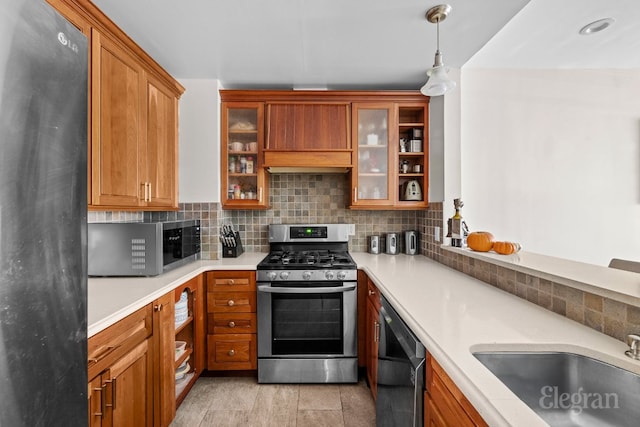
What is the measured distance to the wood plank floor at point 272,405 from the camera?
6.24 feet

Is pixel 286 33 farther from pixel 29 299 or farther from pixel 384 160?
pixel 29 299

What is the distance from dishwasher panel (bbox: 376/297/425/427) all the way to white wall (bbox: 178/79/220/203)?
1.75 m

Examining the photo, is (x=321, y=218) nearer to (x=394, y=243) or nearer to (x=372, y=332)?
(x=394, y=243)

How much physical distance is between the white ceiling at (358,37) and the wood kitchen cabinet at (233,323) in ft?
5.16

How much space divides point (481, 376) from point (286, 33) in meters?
1.96

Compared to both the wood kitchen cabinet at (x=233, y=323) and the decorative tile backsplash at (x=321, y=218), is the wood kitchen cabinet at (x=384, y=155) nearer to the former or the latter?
the decorative tile backsplash at (x=321, y=218)

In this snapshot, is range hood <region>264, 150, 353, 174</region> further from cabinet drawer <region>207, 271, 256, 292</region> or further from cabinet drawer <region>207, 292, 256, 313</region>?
cabinet drawer <region>207, 292, 256, 313</region>

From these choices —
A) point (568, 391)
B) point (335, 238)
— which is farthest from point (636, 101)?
point (568, 391)

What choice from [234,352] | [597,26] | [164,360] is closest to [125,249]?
[164,360]

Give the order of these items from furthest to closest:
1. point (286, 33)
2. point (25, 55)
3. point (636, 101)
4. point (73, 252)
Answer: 1. point (636, 101)
2. point (286, 33)
3. point (73, 252)
4. point (25, 55)

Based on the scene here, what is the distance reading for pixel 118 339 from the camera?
1.33 metres

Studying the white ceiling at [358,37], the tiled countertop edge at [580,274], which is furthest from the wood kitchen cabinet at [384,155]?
the tiled countertop edge at [580,274]

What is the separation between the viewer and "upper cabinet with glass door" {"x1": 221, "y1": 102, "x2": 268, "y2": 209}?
2.63 meters

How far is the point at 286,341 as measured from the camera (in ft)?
7.54
